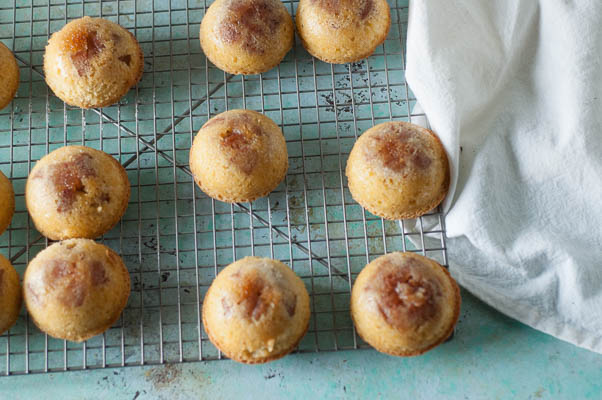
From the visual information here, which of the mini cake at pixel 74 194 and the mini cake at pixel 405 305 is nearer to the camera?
the mini cake at pixel 405 305

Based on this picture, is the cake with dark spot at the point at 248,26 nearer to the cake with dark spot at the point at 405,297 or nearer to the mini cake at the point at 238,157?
the mini cake at the point at 238,157

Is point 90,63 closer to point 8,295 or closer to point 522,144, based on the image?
point 8,295

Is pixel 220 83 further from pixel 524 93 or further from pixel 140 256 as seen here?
pixel 524 93

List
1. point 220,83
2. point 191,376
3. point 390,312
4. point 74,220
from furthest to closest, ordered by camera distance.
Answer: point 220,83 → point 191,376 → point 74,220 → point 390,312

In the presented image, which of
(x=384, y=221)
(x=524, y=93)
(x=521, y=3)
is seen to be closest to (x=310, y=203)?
(x=384, y=221)

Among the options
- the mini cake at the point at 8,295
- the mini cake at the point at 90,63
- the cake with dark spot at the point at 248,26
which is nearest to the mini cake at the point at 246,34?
the cake with dark spot at the point at 248,26

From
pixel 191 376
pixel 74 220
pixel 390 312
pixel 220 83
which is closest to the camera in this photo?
pixel 390 312
